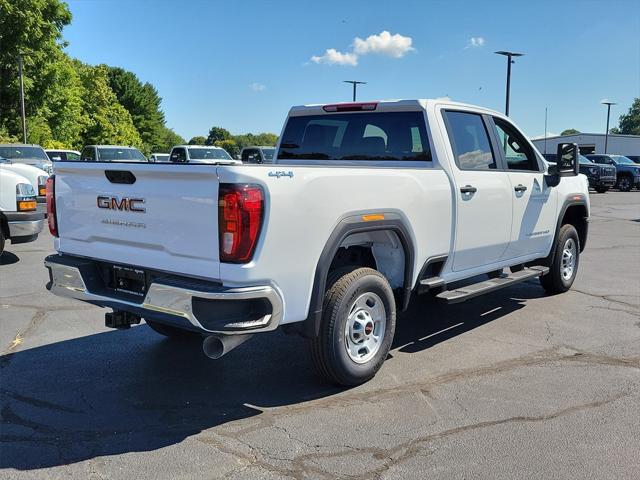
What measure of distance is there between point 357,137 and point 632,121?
145512 millimetres

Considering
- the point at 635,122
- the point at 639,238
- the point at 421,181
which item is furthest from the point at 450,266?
the point at 635,122

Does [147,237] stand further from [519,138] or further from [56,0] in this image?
[56,0]

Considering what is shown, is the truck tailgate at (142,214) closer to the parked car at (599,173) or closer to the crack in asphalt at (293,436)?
the crack in asphalt at (293,436)

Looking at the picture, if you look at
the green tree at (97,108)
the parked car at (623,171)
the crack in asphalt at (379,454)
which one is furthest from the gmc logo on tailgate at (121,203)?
the green tree at (97,108)

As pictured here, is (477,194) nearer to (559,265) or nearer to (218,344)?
(559,265)

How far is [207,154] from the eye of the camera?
2414 cm

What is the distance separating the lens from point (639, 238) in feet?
42.8

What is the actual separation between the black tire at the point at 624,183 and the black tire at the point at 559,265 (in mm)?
27754

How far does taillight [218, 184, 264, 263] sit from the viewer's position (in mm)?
3334

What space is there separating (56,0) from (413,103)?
40.6 metres

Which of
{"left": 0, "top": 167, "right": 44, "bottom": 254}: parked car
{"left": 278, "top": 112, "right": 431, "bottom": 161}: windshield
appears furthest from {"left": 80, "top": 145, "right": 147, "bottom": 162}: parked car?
{"left": 278, "top": 112, "right": 431, "bottom": 161}: windshield

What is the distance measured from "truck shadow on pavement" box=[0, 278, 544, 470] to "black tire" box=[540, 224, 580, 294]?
178cm

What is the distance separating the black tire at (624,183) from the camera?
31859 mm

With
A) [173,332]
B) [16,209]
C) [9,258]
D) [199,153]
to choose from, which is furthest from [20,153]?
[173,332]
